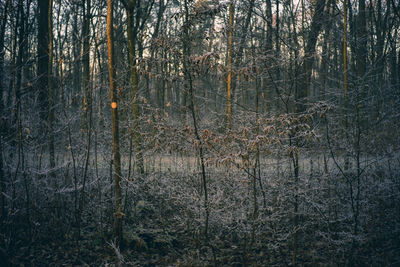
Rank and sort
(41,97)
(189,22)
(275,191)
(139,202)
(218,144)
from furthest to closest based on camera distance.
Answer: (41,97)
(139,202)
(275,191)
(218,144)
(189,22)

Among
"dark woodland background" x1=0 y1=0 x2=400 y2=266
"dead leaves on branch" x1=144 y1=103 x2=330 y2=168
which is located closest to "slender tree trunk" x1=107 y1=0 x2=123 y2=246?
"dark woodland background" x1=0 y1=0 x2=400 y2=266

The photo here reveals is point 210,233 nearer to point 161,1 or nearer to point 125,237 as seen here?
point 125,237

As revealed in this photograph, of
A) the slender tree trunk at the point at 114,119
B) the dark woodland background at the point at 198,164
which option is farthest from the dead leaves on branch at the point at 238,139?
the slender tree trunk at the point at 114,119

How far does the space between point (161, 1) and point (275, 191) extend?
43.3 ft

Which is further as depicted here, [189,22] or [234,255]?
[234,255]

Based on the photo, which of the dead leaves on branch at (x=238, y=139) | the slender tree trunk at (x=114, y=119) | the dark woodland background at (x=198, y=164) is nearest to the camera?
the dead leaves on branch at (x=238, y=139)

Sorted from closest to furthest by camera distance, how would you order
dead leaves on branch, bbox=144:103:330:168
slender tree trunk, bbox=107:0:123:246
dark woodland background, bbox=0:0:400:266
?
1. dead leaves on branch, bbox=144:103:330:168
2. dark woodland background, bbox=0:0:400:266
3. slender tree trunk, bbox=107:0:123:246

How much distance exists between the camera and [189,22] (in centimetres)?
487

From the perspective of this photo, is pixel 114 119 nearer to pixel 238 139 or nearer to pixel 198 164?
pixel 198 164

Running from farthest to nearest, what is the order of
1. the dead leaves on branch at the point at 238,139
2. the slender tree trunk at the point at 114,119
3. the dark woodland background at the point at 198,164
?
the slender tree trunk at the point at 114,119
the dark woodland background at the point at 198,164
the dead leaves on branch at the point at 238,139

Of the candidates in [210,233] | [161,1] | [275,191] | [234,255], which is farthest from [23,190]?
[161,1]

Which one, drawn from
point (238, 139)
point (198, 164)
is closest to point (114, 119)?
point (198, 164)

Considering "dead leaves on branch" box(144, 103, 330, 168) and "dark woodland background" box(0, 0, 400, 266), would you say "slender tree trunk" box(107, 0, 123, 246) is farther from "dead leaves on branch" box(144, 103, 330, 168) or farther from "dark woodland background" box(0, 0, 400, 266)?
"dead leaves on branch" box(144, 103, 330, 168)

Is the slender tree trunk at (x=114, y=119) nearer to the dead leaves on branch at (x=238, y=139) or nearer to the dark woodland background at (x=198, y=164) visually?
the dark woodland background at (x=198, y=164)
